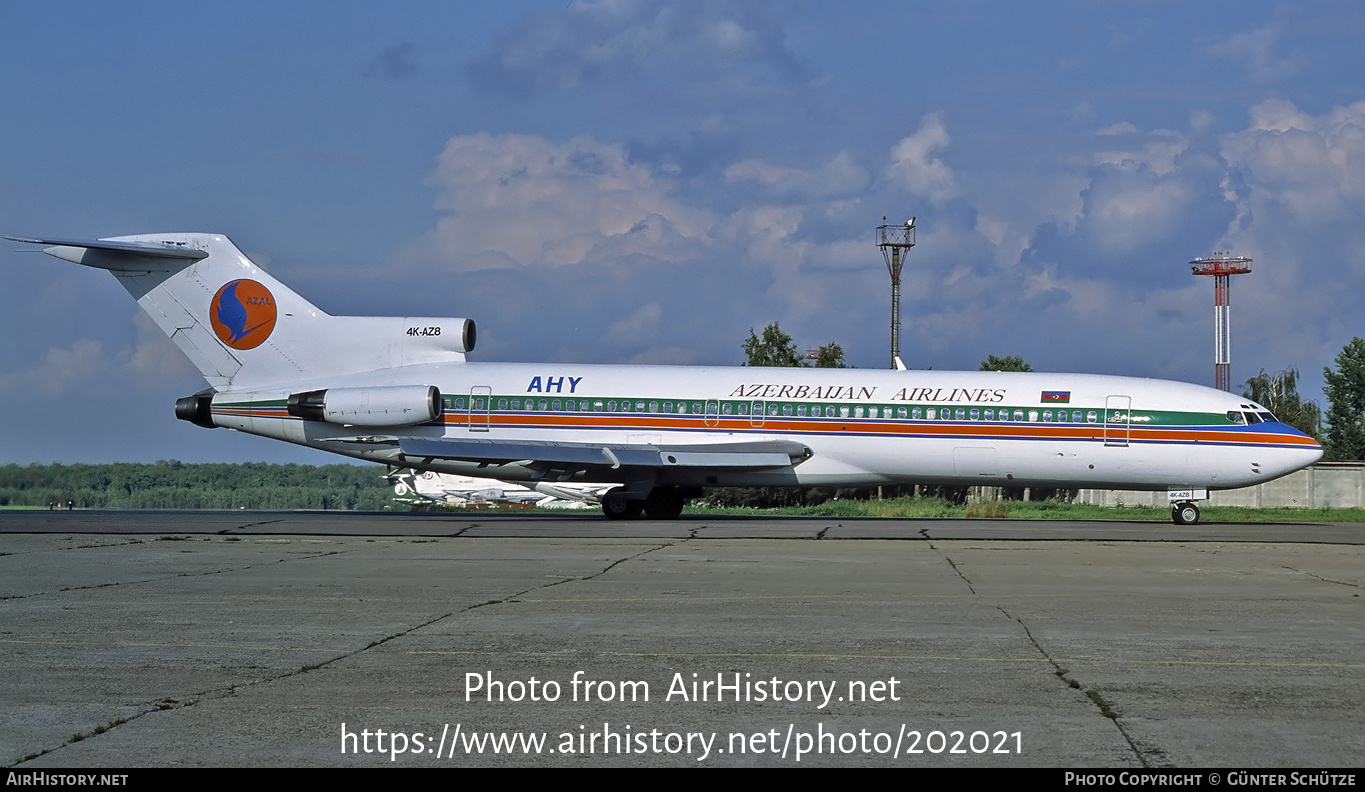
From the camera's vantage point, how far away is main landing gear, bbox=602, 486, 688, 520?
95.8 feet

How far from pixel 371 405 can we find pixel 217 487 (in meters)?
9.66

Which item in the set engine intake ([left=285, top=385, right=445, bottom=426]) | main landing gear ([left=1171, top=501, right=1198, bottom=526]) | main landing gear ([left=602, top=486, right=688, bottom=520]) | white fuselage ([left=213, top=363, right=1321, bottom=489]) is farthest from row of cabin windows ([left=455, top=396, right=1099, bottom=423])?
main landing gear ([left=1171, top=501, right=1198, bottom=526])

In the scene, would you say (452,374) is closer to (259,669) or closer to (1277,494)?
(259,669)

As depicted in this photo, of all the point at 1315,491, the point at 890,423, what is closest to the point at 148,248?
the point at 890,423

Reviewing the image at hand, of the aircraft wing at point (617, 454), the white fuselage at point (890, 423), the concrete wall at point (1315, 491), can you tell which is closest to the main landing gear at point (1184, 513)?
the white fuselage at point (890, 423)

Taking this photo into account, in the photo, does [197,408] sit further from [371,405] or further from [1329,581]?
[1329,581]

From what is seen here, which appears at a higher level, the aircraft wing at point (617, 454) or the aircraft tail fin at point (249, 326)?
the aircraft tail fin at point (249, 326)

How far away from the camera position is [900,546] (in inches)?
795

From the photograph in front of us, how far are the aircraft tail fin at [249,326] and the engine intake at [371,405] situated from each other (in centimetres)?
107

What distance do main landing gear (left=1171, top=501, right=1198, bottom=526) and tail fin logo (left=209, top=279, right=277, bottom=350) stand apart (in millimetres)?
21221

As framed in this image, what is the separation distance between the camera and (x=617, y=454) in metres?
28.1

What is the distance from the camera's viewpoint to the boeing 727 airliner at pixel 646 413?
27.8m

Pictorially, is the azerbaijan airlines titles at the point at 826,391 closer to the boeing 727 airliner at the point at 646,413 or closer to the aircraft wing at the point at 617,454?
the boeing 727 airliner at the point at 646,413
